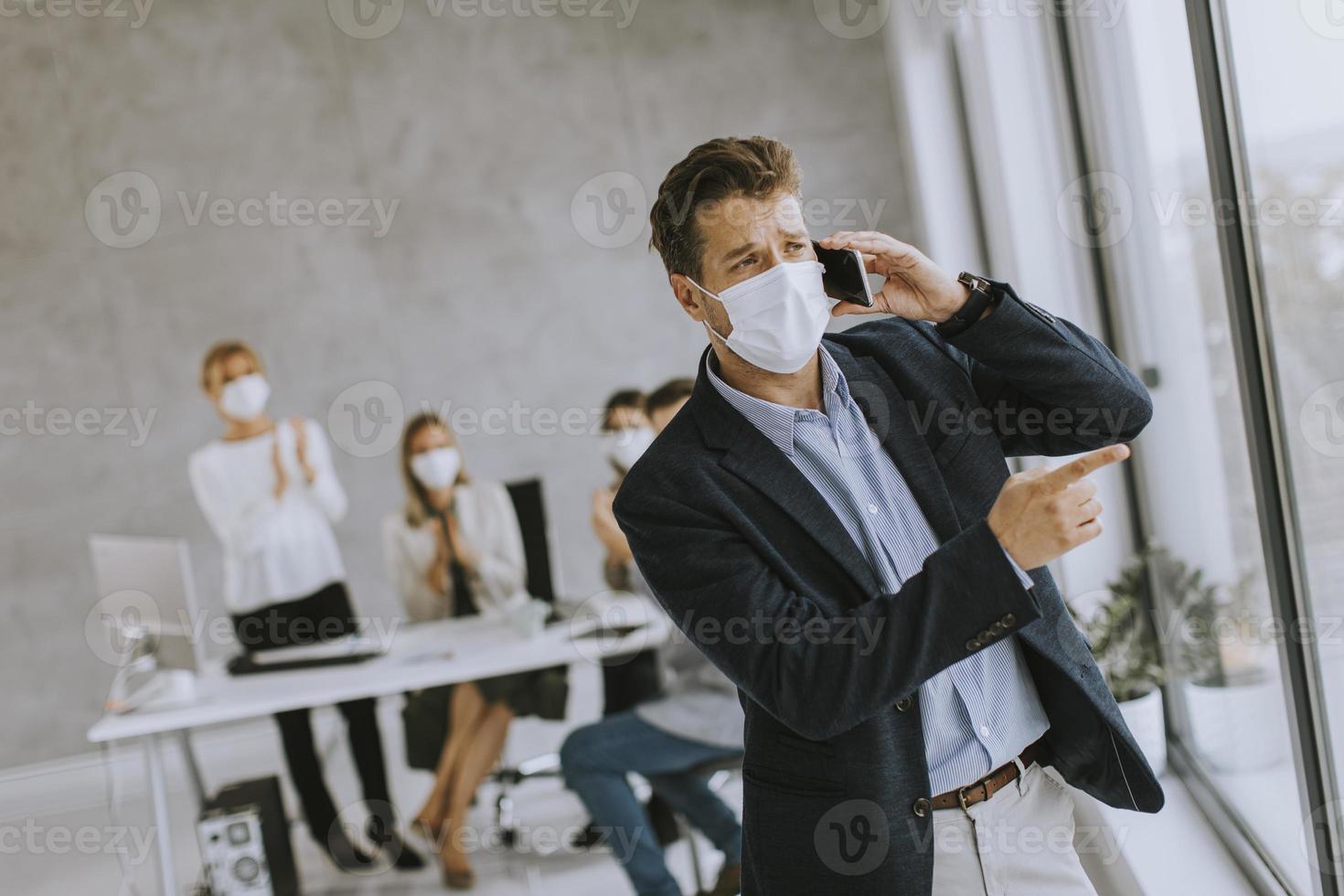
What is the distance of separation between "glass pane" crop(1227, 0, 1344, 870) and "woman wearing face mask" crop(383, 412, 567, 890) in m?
2.59

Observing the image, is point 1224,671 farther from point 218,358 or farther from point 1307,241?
point 218,358

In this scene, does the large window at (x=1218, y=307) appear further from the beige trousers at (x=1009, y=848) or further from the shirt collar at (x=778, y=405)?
the shirt collar at (x=778, y=405)

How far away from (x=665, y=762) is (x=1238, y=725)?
4.83 feet

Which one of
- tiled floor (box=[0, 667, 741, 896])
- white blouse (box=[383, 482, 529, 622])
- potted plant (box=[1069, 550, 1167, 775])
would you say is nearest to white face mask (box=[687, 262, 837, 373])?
potted plant (box=[1069, 550, 1167, 775])

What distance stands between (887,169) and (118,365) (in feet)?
13.7

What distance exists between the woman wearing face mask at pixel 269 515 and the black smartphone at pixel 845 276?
3293mm

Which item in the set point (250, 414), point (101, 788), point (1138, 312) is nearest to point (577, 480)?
point (250, 414)

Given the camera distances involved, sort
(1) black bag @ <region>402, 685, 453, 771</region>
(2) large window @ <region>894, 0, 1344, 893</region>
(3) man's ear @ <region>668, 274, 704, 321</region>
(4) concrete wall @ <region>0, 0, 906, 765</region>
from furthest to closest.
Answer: (4) concrete wall @ <region>0, 0, 906, 765</region> < (1) black bag @ <region>402, 685, 453, 771</region> < (2) large window @ <region>894, 0, 1344, 893</region> < (3) man's ear @ <region>668, 274, 704, 321</region>

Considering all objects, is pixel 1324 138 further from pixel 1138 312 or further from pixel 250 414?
pixel 250 414

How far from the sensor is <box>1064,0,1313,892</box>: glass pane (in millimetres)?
2211

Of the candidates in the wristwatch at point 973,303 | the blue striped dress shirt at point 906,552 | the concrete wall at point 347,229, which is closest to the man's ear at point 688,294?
the blue striped dress shirt at point 906,552

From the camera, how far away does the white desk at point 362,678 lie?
3.48 m

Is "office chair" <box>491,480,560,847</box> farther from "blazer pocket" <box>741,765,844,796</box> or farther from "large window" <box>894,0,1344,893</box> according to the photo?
"blazer pocket" <box>741,765,844,796</box>

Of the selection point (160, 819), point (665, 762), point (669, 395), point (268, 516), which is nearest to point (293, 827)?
point (160, 819)
